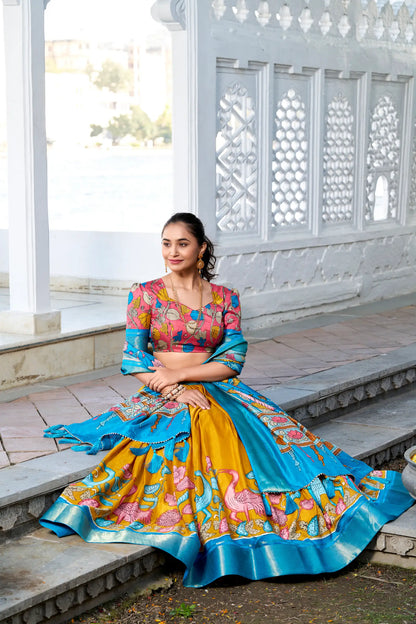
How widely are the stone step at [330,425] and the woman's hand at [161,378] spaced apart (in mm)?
382

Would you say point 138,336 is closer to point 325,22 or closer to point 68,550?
point 68,550

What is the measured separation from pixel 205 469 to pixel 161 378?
440 mm

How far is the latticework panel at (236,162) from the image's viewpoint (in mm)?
6527

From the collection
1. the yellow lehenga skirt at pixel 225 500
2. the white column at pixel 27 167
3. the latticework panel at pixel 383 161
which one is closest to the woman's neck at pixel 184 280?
the yellow lehenga skirt at pixel 225 500

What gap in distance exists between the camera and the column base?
518cm

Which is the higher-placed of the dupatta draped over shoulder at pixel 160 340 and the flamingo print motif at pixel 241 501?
the dupatta draped over shoulder at pixel 160 340

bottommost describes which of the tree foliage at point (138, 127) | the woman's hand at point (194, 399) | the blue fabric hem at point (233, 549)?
the blue fabric hem at point (233, 549)

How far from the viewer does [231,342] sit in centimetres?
376

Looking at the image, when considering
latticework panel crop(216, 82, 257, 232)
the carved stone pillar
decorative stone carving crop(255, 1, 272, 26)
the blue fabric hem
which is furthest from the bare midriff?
decorative stone carving crop(255, 1, 272, 26)

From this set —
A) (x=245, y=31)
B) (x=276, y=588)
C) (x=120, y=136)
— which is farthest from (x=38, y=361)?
(x=120, y=136)

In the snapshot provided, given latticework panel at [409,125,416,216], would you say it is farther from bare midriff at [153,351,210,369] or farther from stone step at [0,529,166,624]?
stone step at [0,529,166,624]

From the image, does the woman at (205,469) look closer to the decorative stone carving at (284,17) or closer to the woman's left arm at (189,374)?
the woman's left arm at (189,374)

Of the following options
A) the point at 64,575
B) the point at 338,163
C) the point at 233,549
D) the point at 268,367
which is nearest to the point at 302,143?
the point at 338,163

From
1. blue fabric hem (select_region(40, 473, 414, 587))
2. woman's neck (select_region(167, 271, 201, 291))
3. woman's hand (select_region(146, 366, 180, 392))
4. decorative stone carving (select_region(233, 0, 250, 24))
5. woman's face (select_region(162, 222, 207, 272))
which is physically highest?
decorative stone carving (select_region(233, 0, 250, 24))
